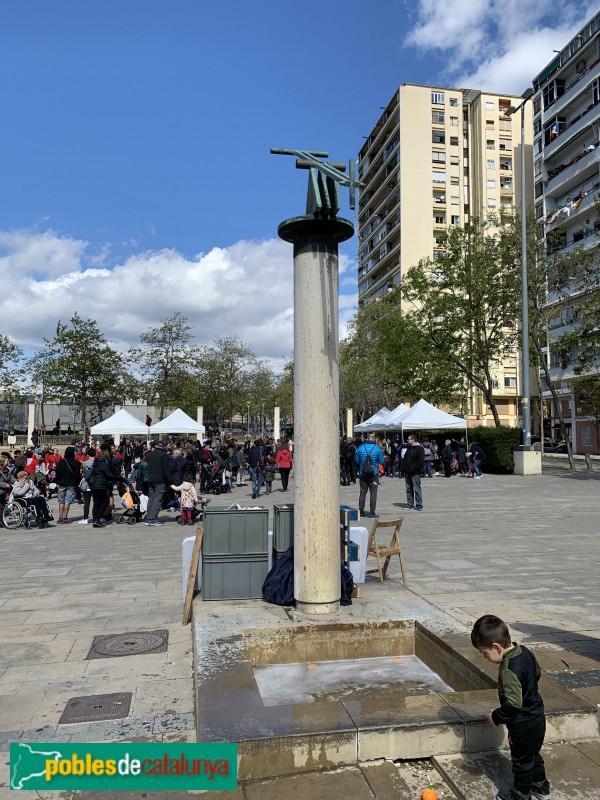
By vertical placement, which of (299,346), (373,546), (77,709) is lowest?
(77,709)

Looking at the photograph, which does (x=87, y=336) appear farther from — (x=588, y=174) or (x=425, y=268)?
(x=588, y=174)

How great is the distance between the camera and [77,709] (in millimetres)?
4383

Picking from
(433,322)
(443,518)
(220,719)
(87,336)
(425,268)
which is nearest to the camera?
(220,719)

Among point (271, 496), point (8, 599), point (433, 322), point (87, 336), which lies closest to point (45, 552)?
point (8, 599)

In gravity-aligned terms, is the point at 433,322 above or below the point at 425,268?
below

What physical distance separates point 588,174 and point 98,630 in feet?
172

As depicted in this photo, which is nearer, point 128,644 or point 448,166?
point 128,644

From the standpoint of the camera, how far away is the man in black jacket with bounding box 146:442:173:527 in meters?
13.4

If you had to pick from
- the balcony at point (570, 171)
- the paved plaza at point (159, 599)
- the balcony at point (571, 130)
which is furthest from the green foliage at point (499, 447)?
the balcony at point (571, 130)

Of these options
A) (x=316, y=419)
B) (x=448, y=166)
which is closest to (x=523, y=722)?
(x=316, y=419)

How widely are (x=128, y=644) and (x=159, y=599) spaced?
5.19 feet

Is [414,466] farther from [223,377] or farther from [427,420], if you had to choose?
[223,377]

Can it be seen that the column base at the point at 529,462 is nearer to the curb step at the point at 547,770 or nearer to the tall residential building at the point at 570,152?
the tall residential building at the point at 570,152

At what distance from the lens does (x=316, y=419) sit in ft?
18.4
